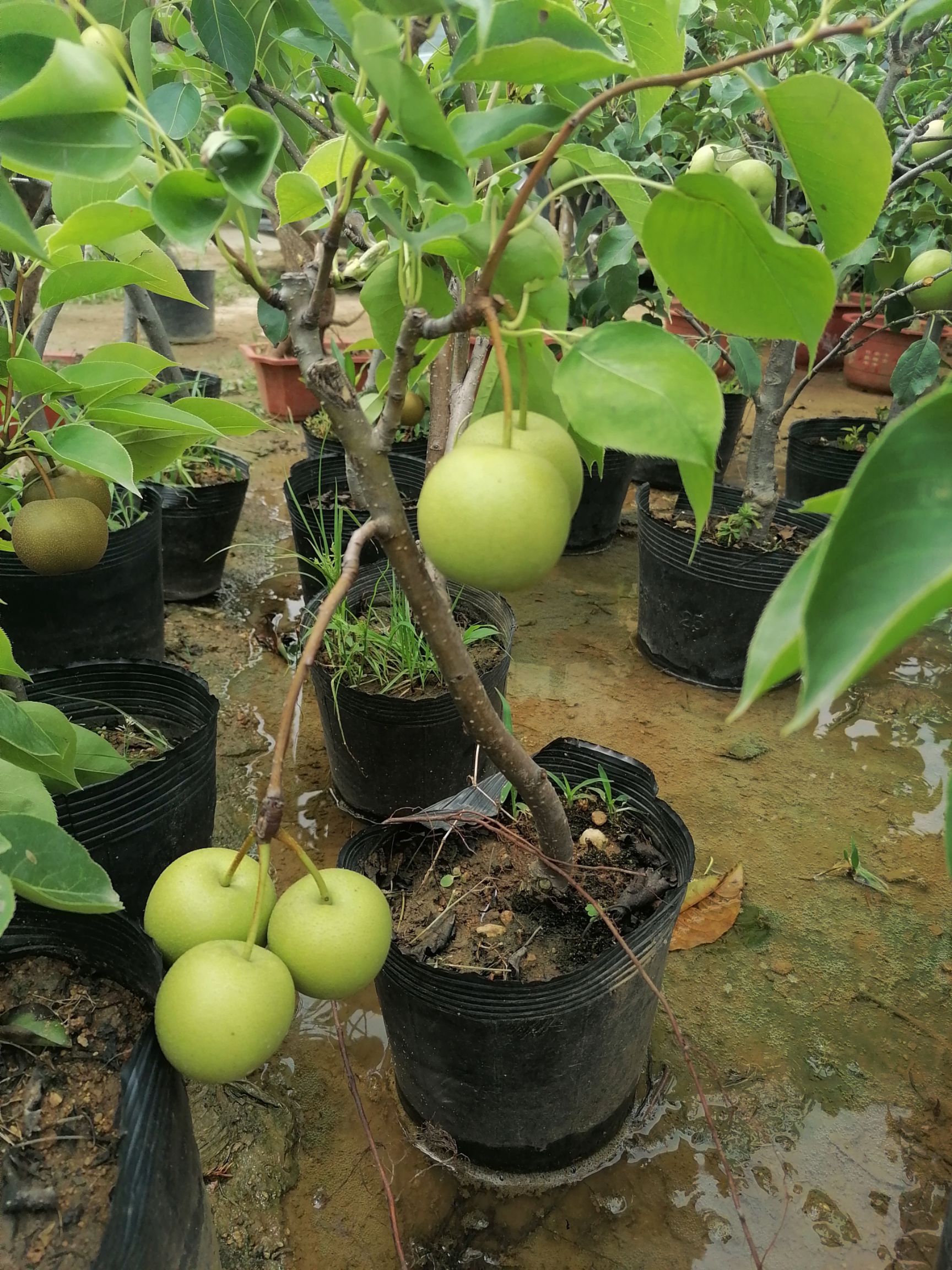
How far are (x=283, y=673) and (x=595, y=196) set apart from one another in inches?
104

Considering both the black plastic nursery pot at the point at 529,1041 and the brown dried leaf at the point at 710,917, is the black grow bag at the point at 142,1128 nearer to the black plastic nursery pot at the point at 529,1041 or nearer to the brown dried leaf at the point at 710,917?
the black plastic nursery pot at the point at 529,1041

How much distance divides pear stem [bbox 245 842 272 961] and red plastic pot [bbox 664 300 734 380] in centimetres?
206

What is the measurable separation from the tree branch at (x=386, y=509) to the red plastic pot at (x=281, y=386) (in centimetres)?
348

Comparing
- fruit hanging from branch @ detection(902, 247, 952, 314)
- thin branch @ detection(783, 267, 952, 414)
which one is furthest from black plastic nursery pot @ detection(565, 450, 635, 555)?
fruit hanging from branch @ detection(902, 247, 952, 314)

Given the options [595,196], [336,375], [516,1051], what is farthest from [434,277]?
[595,196]

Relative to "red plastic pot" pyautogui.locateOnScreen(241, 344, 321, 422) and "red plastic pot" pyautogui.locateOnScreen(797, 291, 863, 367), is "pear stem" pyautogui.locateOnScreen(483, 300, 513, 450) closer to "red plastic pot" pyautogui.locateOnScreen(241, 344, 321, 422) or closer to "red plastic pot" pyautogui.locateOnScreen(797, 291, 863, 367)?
"red plastic pot" pyautogui.locateOnScreen(241, 344, 321, 422)

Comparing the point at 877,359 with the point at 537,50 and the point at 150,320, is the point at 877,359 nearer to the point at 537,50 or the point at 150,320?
the point at 150,320

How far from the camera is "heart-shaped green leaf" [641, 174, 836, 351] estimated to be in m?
0.54

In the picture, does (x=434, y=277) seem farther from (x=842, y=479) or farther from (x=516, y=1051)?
(x=842, y=479)

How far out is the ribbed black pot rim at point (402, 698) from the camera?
185cm

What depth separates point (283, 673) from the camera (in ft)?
8.48

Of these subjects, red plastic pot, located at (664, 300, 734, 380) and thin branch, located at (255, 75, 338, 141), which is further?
red plastic pot, located at (664, 300, 734, 380)

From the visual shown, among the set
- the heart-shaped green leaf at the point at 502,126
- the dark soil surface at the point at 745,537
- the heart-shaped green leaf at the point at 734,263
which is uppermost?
the heart-shaped green leaf at the point at 502,126

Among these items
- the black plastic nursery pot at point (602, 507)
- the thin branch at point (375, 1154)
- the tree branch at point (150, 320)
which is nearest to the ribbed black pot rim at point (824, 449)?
the black plastic nursery pot at point (602, 507)
